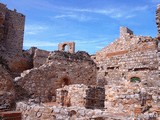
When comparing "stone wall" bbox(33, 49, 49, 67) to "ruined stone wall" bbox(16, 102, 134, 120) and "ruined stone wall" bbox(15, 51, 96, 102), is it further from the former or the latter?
"ruined stone wall" bbox(16, 102, 134, 120)

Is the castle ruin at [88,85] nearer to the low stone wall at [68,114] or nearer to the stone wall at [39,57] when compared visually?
the low stone wall at [68,114]

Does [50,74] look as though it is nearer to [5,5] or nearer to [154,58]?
[154,58]

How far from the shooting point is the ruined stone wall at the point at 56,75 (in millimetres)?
13330

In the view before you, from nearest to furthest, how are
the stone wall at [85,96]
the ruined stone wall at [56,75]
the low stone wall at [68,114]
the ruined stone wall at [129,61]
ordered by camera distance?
the low stone wall at [68,114], the stone wall at [85,96], the ruined stone wall at [129,61], the ruined stone wall at [56,75]

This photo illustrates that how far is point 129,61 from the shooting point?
13.8 meters

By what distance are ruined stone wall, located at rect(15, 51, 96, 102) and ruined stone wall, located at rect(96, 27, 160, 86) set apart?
1.73 metres

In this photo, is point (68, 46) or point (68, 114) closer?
point (68, 114)

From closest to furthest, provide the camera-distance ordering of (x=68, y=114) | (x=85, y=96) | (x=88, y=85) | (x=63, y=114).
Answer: (x=68, y=114), (x=63, y=114), (x=85, y=96), (x=88, y=85)

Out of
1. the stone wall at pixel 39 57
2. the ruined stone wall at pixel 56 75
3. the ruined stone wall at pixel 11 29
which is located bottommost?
the ruined stone wall at pixel 56 75

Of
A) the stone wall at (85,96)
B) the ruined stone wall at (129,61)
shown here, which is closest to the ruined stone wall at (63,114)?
the stone wall at (85,96)

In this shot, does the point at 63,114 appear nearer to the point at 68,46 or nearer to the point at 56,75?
the point at 56,75

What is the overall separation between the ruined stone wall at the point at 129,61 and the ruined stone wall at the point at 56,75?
1727mm

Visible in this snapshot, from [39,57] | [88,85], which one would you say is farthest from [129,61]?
[39,57]

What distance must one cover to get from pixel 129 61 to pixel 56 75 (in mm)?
5330
